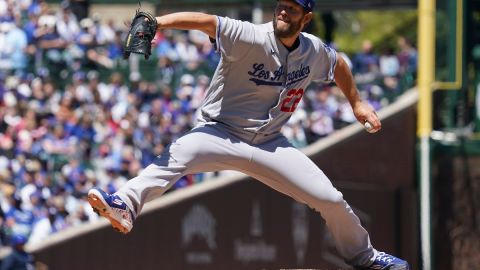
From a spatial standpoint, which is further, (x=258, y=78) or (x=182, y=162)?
(x=258, y=78)

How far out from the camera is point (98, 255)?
612 inches

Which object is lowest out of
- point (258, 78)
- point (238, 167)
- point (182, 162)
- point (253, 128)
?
point (238, 167)

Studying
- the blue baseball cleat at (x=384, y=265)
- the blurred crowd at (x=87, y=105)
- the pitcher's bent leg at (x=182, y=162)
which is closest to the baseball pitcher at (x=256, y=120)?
the pitcher's bent leg at (x=182, y=162)

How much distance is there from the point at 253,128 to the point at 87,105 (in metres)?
9.71

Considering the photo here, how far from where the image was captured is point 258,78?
7.08m

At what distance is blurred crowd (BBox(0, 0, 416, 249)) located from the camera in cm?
1536

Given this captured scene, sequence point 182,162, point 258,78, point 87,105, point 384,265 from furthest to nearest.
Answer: point 87,105, point 384,265, point 258,78, point 182,162

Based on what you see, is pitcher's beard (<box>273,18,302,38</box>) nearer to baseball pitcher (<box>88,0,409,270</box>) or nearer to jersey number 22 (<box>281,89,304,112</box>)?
baseball pitcher (<box>88,0,409,270</box>)

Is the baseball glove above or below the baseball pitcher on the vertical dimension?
above

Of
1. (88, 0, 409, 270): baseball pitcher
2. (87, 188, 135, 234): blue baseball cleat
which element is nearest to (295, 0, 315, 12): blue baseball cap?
(88, 0, 409, 270): baseball pitcher

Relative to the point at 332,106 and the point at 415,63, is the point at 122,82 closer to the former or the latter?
the point at 332,106

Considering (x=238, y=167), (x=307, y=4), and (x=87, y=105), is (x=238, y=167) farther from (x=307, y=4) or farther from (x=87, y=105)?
(x=87, y=105)

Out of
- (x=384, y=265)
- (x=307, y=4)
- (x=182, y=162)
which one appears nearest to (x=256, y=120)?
(x=182, y=162)

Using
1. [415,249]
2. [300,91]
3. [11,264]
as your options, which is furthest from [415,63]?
[300,91]
